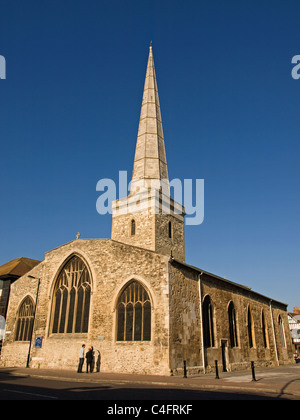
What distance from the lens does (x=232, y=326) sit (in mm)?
23406

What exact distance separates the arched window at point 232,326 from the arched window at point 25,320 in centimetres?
1340

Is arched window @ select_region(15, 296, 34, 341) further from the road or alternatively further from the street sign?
the road

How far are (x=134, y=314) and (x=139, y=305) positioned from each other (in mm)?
546

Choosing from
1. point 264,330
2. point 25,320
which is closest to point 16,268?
point 25,320

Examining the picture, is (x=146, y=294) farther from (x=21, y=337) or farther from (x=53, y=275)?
(x=21, y=337)

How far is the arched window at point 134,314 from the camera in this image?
17422mm

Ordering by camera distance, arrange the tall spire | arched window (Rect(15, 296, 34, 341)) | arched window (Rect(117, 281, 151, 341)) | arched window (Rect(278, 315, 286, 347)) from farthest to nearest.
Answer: arched window (Rect(278, 315, 286, 347)) → the tall spire → arched window (Rect(15, 296, 34, 341)) → arched window (Rect(117, 281, 151, 341))

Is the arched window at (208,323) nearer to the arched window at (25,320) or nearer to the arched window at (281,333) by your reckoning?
the arched window at (25,320)

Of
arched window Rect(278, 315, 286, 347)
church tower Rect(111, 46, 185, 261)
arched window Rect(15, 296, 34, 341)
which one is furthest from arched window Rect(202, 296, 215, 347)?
arched window Rect(278, 315, 286, 347)

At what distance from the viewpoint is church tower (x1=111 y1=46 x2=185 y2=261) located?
2467 cm

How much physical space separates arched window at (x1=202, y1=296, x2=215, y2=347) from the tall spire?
34.4 ft

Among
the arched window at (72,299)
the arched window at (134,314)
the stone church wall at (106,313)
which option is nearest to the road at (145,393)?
the stone church wall at (106,313)

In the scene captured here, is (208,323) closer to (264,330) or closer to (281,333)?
(264,330)
